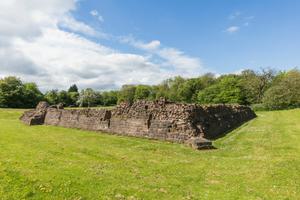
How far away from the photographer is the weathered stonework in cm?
1605

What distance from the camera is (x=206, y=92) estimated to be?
270 feet

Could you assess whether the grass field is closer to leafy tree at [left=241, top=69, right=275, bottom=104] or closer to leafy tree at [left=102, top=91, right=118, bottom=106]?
leafy tree at [left=241, top=69, right=275, bottom=104]

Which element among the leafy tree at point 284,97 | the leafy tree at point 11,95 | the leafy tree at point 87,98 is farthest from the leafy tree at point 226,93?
the leafy tree at point 11,95

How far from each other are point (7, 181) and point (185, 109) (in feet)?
37.3

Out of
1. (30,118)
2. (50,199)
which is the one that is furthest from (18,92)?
(50,199)

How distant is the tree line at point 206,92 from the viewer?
55.0 metres

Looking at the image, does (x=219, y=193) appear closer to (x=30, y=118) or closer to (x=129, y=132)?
(x=129, y=132)

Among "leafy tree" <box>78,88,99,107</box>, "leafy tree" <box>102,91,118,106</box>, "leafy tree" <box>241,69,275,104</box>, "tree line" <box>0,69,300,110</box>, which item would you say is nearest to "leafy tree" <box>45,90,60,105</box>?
"tree line" <box>0,69,300,110</box>

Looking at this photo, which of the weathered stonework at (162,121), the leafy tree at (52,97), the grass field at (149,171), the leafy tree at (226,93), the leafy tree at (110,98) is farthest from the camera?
the leafy tree at (110,98)

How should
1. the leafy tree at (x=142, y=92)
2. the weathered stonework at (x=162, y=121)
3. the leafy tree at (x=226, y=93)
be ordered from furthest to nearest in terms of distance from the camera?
1. the leafy tree at (x=142, y=92)
2. the leafy tree at (x=226, y=93)
3. the weathered stonework at (x=162, y=121)

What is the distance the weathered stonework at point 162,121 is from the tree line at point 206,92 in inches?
1457

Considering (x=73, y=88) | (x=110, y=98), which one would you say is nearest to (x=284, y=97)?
(x=110, y=98)

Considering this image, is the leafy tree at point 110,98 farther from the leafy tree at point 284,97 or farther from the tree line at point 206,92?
the leafy tree at point 284,97

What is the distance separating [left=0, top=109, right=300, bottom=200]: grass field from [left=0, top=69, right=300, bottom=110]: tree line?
148ft
